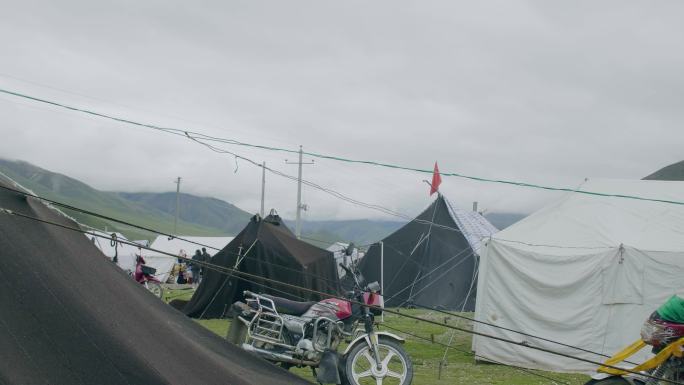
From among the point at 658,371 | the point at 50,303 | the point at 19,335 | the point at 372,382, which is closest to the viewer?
the point at 19,335

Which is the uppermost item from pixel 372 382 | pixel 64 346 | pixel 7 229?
pixel 7 229

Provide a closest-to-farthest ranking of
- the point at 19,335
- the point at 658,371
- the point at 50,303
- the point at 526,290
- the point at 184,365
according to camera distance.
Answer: the point at 19,335, the point at 50,303, the point at 184,365, the point at 658,371, the point at 526,290

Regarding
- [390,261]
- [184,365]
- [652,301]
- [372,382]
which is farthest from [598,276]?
[390,261]

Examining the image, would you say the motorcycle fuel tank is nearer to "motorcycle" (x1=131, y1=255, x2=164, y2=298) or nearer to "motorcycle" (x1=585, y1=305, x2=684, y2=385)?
"motorcycle" (x1=585, y1=305, x2=684, y2=385)

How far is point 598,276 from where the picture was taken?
9625 millimetres

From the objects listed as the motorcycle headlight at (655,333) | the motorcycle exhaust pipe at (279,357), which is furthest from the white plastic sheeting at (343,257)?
the motorcycle headlight at (655,333)

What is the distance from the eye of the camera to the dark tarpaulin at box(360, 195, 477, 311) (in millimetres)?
17875

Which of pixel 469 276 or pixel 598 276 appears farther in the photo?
pixel 469 276

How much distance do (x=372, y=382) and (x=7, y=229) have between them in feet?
15.2

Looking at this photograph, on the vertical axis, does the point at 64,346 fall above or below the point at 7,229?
below

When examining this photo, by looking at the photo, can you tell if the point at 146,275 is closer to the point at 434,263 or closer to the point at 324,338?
the point at 434,263

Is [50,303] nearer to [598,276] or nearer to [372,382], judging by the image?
[372,382]

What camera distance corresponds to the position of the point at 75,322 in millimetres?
3814

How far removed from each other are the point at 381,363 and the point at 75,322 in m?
3.56
